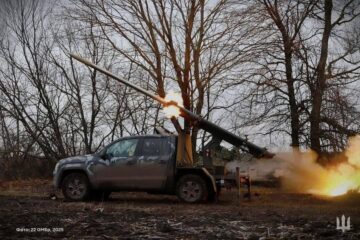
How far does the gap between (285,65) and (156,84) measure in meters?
5.31

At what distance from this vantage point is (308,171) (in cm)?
1644

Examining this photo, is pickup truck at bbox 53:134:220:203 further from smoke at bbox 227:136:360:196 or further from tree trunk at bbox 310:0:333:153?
tree trunk at bbox 310:0:333:153

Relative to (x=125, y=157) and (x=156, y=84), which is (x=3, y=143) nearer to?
(x=156, y=84)

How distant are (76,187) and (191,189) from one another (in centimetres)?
337

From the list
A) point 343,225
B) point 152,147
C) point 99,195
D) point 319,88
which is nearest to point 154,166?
point 152,147

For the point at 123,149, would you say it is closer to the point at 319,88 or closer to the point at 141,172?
the point at 141,172

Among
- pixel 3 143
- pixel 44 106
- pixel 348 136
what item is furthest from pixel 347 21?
pixel 3 143

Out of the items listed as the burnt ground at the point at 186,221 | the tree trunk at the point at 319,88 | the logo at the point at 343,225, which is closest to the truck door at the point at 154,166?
the burnt ground at the point at 186,221

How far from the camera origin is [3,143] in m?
29.6

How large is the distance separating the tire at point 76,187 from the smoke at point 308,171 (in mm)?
4188

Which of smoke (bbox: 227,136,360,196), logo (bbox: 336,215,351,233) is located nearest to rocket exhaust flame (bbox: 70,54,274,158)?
smoke (bbox: 227,136,360,196)

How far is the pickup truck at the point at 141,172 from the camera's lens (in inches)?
567

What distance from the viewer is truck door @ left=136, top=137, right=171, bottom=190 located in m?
14.5

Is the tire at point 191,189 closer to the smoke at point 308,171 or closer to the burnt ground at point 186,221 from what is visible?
the burnt ground at point 186,221
